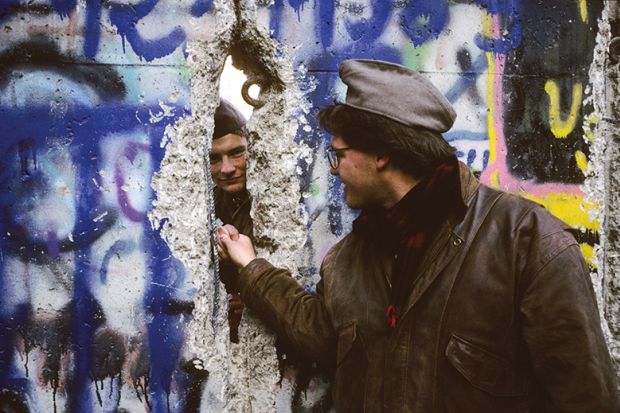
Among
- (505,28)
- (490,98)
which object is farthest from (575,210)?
(505,28)

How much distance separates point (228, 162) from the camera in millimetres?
3158

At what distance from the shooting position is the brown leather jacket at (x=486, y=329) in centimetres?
154

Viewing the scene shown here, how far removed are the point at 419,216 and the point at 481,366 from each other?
0.52 meters

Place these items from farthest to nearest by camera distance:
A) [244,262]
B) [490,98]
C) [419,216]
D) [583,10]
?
1. [583,10]
2. [490,98]
3. [244,262]
4. [419,216]

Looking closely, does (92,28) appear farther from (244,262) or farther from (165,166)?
(244,262)

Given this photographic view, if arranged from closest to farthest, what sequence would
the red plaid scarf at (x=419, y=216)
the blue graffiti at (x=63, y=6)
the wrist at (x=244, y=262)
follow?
the red plaid scarf at (x=419, y=216) < the blue graffiti at (x=63, y=6) < the wrist at (x=244, y=262)

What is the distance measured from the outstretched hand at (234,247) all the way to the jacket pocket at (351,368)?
0.53 metres

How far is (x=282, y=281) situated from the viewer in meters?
2.06

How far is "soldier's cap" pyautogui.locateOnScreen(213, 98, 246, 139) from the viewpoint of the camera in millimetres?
3188

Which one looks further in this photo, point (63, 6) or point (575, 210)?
point (575, 210)

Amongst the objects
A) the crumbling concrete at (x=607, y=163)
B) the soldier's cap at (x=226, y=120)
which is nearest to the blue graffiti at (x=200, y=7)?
the soldier's cap at (x=226, y=120)

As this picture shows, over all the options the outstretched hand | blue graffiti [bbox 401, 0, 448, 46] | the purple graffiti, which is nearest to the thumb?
the outstretched hand

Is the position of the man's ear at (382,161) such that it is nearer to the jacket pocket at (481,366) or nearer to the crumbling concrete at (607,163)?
the jacket pocket at (481,366)

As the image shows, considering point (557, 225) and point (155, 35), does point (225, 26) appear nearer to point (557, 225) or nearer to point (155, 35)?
point (155, 35)
